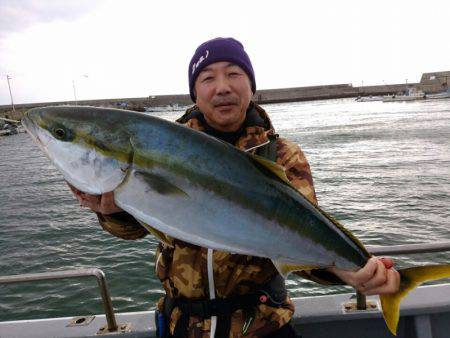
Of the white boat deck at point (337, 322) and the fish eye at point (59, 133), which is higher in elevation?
the fish eye at point (59, 133)

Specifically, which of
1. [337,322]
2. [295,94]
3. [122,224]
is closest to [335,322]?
[337,322]

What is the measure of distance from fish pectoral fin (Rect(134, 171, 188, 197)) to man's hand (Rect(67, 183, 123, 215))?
26cm

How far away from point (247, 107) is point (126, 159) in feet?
4.28

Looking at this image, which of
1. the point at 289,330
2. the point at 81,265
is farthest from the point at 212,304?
the point at 81,265

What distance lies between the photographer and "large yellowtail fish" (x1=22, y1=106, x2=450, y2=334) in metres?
2.18

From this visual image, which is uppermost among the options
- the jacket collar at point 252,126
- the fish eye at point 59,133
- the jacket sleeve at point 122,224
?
the fish eye at point 59,133

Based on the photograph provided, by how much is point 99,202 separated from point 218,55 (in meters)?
1.48

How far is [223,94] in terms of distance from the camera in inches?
119

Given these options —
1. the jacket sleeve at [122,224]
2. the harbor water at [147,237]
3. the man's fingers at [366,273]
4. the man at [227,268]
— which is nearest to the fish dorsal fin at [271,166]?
the man at [227,268]

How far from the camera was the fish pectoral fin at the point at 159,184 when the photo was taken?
2178mm

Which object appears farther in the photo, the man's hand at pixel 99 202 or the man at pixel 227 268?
the man at pixel 227 268

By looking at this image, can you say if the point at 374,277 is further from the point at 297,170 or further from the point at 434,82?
the point at 434,82

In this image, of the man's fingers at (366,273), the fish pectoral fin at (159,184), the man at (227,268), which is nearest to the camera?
the fish pectoral fin at (159,184)

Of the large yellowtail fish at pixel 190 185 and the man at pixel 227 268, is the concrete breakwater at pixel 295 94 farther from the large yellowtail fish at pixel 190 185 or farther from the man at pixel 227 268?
the large yellowtail fish at pixel 190 185
